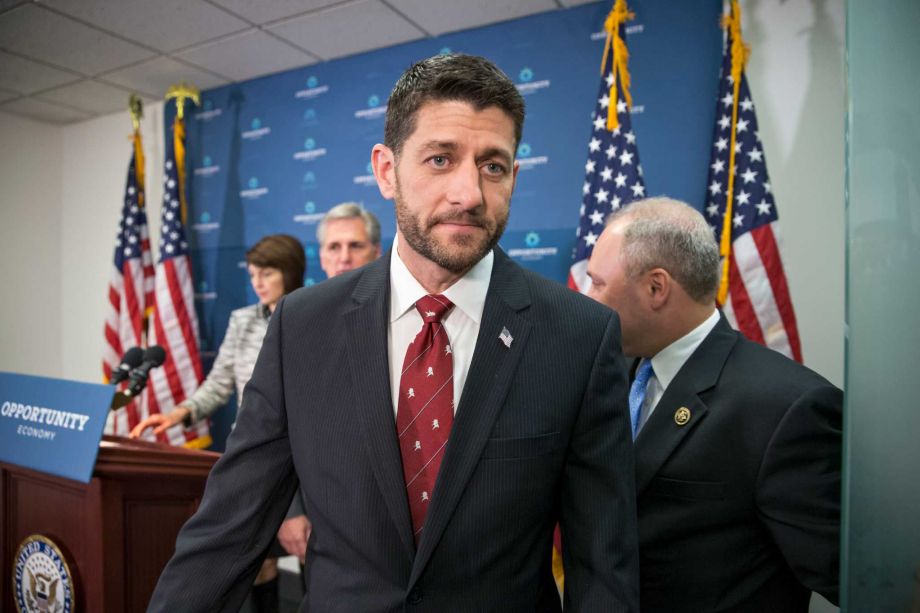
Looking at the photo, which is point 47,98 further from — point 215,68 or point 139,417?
point 139,417

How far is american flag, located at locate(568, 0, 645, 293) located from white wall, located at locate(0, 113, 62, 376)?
4576mm

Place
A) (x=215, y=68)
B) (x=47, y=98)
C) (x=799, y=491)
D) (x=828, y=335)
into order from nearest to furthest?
(x=799, y=491) → (x=828, y=335) → (x=215, y=68) → (x=47, y=98)

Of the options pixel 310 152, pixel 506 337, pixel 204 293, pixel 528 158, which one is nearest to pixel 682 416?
pixel 506 337

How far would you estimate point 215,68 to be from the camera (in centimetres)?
389

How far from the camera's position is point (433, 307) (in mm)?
1004

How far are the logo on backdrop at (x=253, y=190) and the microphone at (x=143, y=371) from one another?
219 cm

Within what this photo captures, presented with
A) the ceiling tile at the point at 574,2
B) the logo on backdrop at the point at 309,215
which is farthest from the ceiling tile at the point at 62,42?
the ceiling tile at the point at 574,2

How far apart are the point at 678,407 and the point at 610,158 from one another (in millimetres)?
1749

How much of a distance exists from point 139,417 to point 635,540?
406cm

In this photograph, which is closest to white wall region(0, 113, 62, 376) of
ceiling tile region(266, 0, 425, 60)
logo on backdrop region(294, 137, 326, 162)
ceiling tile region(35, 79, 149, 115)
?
ceiling tile region(35, 79, 149, 115)

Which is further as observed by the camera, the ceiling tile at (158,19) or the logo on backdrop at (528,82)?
the logo on backdrop at (528,82)

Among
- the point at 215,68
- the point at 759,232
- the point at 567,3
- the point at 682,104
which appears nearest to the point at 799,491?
Answer: the point at 759,232

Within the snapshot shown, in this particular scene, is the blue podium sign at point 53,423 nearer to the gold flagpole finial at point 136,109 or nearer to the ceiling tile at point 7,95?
the gold flagpole finial at point 136,109

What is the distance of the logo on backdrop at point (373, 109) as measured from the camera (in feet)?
12.1
